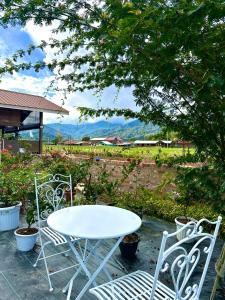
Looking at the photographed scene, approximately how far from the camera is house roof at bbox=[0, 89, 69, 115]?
359 inches

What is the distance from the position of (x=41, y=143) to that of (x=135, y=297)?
9531 millimetres

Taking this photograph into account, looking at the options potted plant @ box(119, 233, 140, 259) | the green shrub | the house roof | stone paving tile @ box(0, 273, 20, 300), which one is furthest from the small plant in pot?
the house roof

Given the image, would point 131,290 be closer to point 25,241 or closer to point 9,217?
point 25,241

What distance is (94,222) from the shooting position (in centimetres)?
224

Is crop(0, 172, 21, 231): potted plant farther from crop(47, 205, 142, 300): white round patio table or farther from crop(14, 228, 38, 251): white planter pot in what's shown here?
crop(47, 205, 142, 300): white round patio table

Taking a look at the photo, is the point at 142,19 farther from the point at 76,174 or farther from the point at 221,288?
the point at 76,174

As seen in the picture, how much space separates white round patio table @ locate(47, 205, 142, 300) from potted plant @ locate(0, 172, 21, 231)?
5.77ft

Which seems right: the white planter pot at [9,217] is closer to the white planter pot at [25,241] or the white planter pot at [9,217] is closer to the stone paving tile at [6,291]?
the white planter pot at [25,241]

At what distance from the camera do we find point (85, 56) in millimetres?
3271

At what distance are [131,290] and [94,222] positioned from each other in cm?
65

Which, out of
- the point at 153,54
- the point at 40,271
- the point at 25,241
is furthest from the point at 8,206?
the point at 153,54

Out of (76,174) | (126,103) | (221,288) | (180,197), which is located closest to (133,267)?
(221,288)

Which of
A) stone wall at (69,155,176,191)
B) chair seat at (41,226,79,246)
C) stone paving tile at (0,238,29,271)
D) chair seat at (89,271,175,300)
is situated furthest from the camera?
stone wall at (69,155,176,191)

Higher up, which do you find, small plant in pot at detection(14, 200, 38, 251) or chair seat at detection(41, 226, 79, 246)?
A: chair seat at detection(41, 226, 79, 246)
